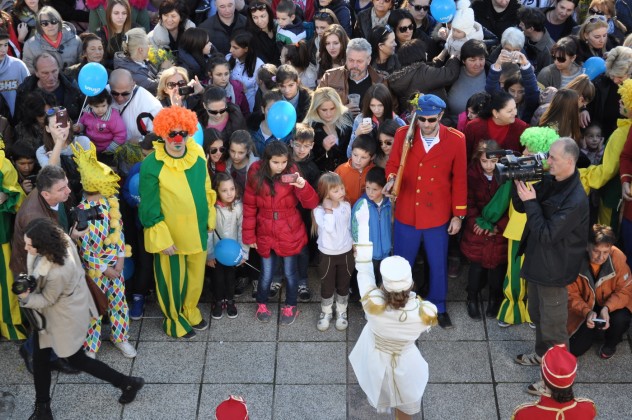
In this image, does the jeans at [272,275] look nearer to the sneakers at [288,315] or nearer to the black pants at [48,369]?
the sneakers at [288,315]

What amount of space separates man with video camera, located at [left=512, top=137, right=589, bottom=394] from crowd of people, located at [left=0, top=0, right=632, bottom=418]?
1 cm

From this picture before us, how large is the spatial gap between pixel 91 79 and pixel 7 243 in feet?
5.04

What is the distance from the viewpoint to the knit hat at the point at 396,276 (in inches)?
211

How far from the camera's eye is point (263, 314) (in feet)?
24.3

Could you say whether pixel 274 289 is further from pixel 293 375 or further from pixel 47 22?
pixel 47 22

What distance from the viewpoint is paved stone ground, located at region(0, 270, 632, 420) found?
648 centimetres

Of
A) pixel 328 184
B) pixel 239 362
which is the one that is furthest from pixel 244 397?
pixel 328 184

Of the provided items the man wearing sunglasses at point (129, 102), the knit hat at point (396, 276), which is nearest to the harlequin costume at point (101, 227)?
the man wearing sunglasses at point (129, 102)

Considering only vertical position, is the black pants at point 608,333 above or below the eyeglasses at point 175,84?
below

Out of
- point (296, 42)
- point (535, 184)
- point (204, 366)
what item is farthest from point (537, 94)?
point (204, 366)

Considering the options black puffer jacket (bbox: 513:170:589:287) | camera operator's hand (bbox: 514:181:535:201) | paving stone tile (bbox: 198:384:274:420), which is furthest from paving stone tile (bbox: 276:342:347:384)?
camera operator's hand (bbox: 514:181:535:201)

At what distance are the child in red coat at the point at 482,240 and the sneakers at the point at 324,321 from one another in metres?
1.21

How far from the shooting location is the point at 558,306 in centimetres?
643

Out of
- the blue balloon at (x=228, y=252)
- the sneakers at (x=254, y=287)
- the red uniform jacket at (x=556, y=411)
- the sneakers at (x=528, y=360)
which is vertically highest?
the red uniform jacket at (x=556, y=411)
